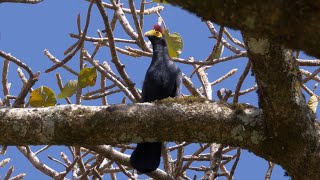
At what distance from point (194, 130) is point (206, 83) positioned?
186cm

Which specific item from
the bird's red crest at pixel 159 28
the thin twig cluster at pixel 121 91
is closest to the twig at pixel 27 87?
the thin twig cluster at pixel 121 91

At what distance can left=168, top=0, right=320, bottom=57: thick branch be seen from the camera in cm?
118

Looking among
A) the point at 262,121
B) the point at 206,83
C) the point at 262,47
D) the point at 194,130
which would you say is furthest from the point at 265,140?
the point at 206,83

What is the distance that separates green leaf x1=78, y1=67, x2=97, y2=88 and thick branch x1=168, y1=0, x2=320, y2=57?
162cm

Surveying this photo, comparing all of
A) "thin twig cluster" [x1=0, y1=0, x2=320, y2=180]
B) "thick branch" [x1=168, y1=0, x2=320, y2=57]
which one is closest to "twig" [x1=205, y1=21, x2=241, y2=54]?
"thin twig cluster" [x1=0, y1=0, x2=320, y2=180]

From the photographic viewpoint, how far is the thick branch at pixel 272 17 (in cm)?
118

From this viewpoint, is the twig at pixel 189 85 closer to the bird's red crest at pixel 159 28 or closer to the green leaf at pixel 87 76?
the bird's red crest at pixel 159 28

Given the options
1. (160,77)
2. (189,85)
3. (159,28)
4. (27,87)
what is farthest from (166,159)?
(159,28)

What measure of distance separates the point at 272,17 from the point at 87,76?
178 centimetres

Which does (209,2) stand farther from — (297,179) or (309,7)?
(297,179)

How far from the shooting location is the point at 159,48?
443 cm

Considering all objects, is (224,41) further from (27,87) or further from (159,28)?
(27,87)

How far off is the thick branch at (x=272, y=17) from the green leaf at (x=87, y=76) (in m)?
1.62

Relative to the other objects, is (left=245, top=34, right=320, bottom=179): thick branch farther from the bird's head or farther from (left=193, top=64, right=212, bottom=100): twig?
the bird's head
